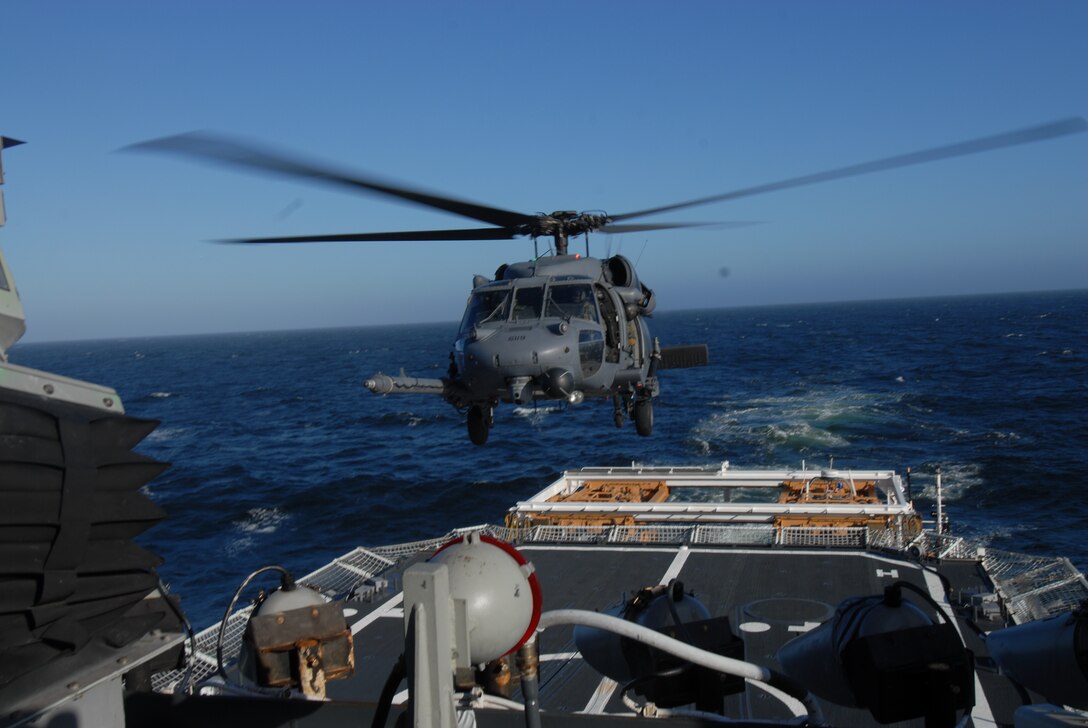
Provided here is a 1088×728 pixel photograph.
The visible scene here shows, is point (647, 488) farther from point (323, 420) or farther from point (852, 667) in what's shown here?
point (323, 420)

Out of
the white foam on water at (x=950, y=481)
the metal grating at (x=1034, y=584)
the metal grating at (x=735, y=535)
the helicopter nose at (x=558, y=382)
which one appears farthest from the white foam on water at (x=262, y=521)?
the metal grating at (x=1034, y=584)

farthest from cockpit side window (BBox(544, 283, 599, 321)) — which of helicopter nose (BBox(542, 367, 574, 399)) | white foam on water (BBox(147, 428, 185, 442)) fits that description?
white foam on water (BBox(147, 428, 185, 442))

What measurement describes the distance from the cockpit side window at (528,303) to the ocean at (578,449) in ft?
5.34

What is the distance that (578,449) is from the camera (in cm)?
5253

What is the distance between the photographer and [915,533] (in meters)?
22.5

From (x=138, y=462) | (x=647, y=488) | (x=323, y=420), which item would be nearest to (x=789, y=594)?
(x=647, y=488)

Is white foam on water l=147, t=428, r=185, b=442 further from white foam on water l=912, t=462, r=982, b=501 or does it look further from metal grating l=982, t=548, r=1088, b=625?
metal grating l=982, t=548, r=1088, b=625

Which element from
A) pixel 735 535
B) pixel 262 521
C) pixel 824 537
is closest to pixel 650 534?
pixel 735 535

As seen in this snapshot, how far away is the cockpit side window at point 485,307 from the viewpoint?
554 inches

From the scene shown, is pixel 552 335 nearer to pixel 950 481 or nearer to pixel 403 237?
pixel 403 237

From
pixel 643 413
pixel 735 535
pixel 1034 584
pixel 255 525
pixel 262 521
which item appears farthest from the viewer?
pixel 262 521

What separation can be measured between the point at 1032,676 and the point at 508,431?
57.2 m

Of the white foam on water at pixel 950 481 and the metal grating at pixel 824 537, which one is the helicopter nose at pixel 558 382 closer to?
the metal grating at pixel 824 537

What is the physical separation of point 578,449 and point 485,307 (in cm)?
3881
